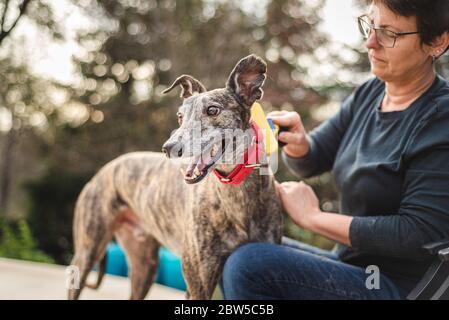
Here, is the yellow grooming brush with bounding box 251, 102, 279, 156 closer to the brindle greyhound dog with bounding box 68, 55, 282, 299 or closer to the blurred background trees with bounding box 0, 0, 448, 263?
the brindle greyhound dog with bounding box 68, 55, 282, 299

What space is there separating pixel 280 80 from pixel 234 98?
436 centimetres

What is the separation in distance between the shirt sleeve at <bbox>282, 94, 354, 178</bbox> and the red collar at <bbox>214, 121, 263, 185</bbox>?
49 centimetres

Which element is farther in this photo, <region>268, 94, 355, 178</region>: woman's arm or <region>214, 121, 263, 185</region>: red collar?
<region>268, 94, 355, 178</region>: woman's arm

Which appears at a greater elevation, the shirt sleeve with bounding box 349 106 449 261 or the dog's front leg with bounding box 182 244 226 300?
the shirt sleeve with bounding box 349 106 449 261

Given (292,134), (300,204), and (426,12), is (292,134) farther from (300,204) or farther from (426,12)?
(426,12)

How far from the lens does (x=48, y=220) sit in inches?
275

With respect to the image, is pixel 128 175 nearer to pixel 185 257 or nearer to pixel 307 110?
pixel 185 257

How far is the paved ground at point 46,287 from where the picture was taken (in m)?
3.44

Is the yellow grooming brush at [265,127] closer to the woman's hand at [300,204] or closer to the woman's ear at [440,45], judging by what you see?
the woman's hand at [300,204]

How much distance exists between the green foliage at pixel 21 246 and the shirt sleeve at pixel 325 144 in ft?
15.3

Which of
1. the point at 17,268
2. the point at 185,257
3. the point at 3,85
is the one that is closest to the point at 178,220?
the point at 185,257

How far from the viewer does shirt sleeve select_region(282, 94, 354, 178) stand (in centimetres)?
218

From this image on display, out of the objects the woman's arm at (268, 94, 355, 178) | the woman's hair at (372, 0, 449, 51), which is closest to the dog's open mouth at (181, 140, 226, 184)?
the woman's arm at (268, 94, 355, 178)

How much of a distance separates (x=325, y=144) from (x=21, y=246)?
16.6 feet
